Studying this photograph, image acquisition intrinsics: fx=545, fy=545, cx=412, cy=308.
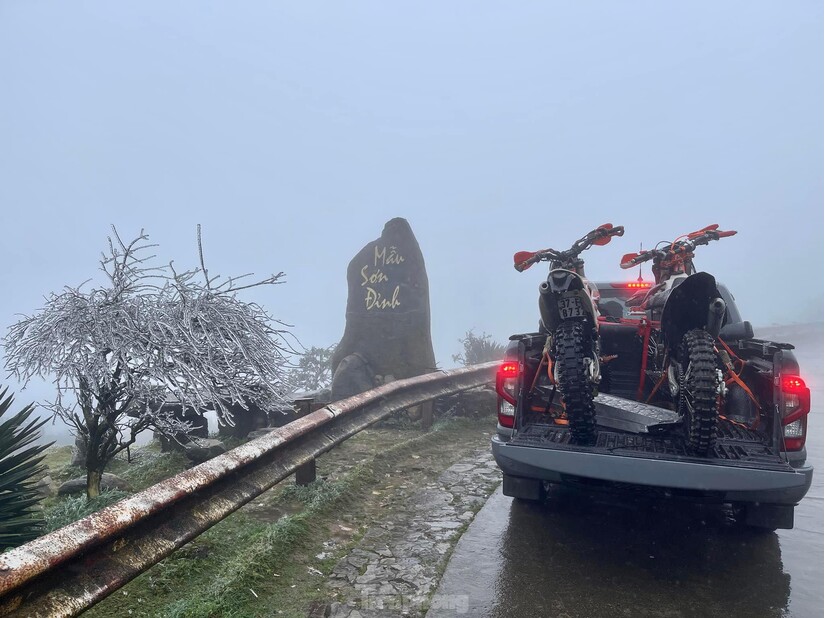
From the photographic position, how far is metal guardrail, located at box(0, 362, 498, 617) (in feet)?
6.36

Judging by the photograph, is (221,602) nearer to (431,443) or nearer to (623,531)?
(623,531)

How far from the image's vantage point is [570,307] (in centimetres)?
420

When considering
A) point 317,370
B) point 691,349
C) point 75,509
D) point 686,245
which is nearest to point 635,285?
point 686,245

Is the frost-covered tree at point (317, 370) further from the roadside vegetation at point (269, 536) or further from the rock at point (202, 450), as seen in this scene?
the rock at point (202, 450)

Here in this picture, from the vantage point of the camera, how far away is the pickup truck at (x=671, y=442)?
10.9 ft

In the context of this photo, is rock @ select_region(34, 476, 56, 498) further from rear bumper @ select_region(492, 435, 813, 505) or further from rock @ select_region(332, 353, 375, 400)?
rock @ select_region(332, 353, 375, 400)

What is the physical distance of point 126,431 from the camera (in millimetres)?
4449

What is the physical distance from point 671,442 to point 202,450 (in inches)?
157

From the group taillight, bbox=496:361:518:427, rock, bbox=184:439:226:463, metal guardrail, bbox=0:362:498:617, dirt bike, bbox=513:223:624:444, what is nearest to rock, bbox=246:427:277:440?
rock, bbox=184:439:226:463

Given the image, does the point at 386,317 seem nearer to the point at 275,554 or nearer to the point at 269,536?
the point at 269,536

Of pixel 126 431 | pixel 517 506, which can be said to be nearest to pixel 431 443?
pixel 517 506

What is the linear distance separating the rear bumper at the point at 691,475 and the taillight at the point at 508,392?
2.12 ft

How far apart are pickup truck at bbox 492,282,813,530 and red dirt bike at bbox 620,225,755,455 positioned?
0.13 meters

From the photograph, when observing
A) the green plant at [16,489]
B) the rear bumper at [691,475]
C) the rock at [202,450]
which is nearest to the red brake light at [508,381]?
the rear bumper at [691,475]
